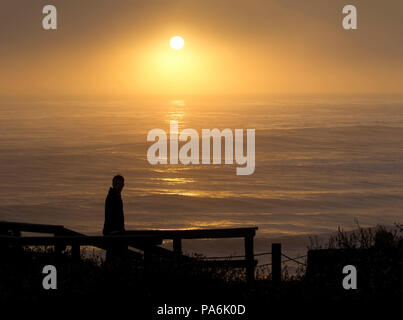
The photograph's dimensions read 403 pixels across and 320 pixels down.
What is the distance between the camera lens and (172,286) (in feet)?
33.6

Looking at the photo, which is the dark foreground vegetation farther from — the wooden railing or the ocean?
the ocean

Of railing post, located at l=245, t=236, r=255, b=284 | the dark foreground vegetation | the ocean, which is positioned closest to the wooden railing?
railing post, located at l=245, t=236, r=255, b=284

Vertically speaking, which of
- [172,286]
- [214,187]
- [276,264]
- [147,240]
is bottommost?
[172,286]

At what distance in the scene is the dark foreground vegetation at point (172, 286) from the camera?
386 inches

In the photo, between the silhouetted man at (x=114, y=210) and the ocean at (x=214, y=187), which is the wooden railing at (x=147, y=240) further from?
the ocean at (x=214, y=187)

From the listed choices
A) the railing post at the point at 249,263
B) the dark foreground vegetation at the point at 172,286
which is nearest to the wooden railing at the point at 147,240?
the railing post at the point at 249,263

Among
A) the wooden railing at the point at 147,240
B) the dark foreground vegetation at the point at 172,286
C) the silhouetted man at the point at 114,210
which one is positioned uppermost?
the silhouetted man at the point at 114,210

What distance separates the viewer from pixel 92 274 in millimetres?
10242

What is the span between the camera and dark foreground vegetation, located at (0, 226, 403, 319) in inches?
386

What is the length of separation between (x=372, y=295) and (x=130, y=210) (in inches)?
1440

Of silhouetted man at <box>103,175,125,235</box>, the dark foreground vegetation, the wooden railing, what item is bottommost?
the dark foreground vegetation

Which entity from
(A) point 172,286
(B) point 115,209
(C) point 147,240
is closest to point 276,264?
(A) point 172,286

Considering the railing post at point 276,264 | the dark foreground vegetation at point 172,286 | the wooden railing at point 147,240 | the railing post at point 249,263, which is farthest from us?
the railing post at point 276,264

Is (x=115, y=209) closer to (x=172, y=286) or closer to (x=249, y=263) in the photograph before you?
(x=172, y=286)
